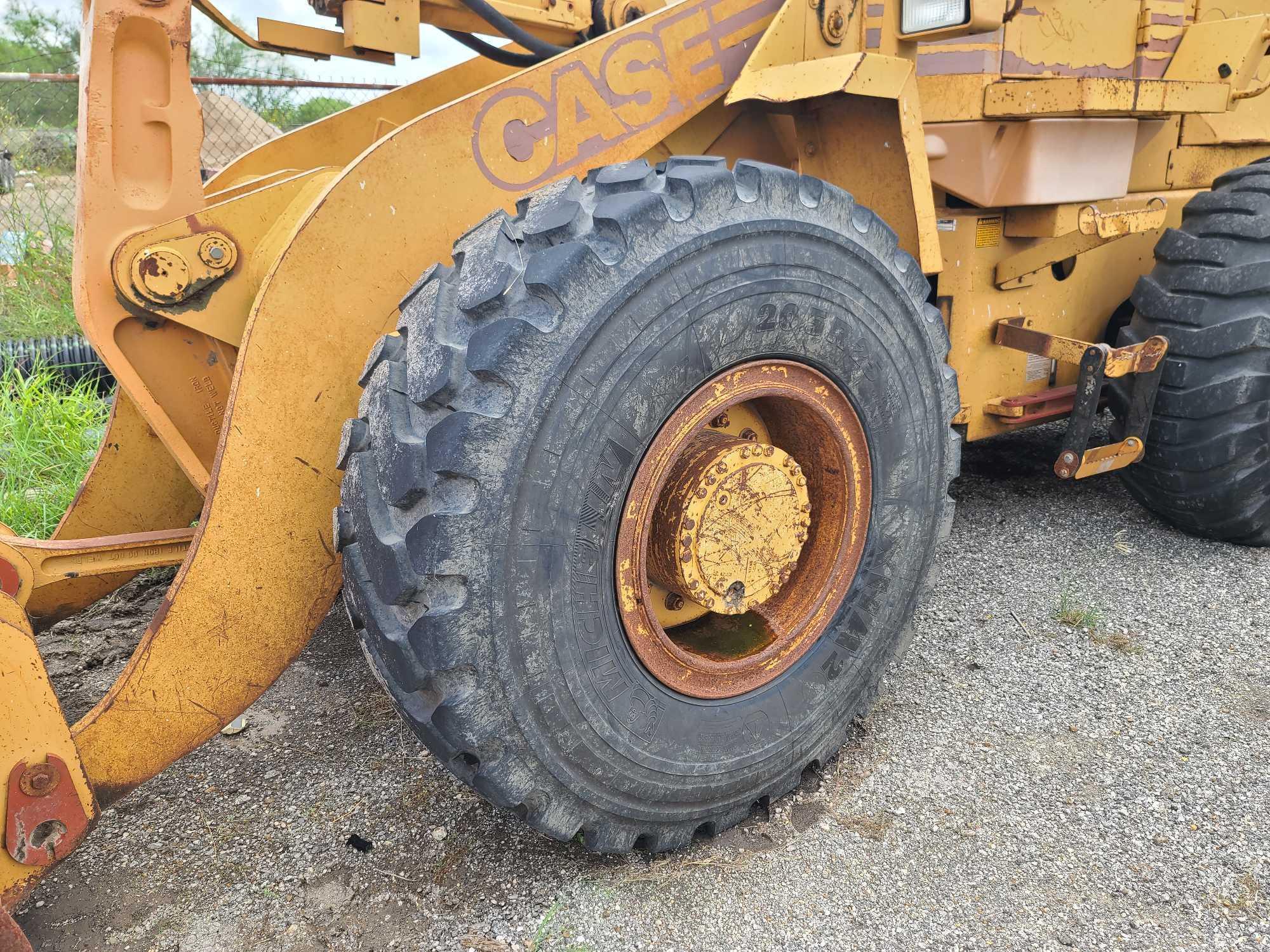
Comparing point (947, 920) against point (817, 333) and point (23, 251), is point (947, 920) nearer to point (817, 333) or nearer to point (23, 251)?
point (817, 333)

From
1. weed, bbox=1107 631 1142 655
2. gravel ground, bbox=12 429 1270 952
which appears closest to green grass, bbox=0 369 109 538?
gravel ground, bbox=12 429 1270 952

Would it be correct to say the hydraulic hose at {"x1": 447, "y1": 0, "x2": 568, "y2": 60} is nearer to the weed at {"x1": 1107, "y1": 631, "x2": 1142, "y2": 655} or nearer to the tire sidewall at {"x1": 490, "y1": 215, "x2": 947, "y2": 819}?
the tire sidewall at {"x1": 490, "y1": 215, "x2": 947, "y2": 819}

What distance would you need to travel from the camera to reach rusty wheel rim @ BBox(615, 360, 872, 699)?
73.0 inches

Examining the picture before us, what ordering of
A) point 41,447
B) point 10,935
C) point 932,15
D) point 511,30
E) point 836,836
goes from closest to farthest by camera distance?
point 10,935
point 836,836
point 932,15
point 511,30
point 41,447

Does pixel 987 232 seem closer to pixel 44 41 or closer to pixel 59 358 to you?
pixel 59 358

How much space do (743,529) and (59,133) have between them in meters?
13.0

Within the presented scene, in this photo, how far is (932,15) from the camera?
237 centimetres

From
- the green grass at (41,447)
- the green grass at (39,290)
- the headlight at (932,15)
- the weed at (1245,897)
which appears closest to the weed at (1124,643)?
the weed at (1245,897)

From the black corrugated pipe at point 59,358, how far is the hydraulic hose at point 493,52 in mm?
3038

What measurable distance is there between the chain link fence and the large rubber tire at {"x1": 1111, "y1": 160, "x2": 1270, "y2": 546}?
11.5 ft

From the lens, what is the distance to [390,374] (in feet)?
5.54

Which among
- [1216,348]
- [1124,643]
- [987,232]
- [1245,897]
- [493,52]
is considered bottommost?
[1245,897]

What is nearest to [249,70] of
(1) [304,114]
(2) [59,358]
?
(1) [304,114]

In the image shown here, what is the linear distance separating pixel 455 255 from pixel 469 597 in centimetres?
66
